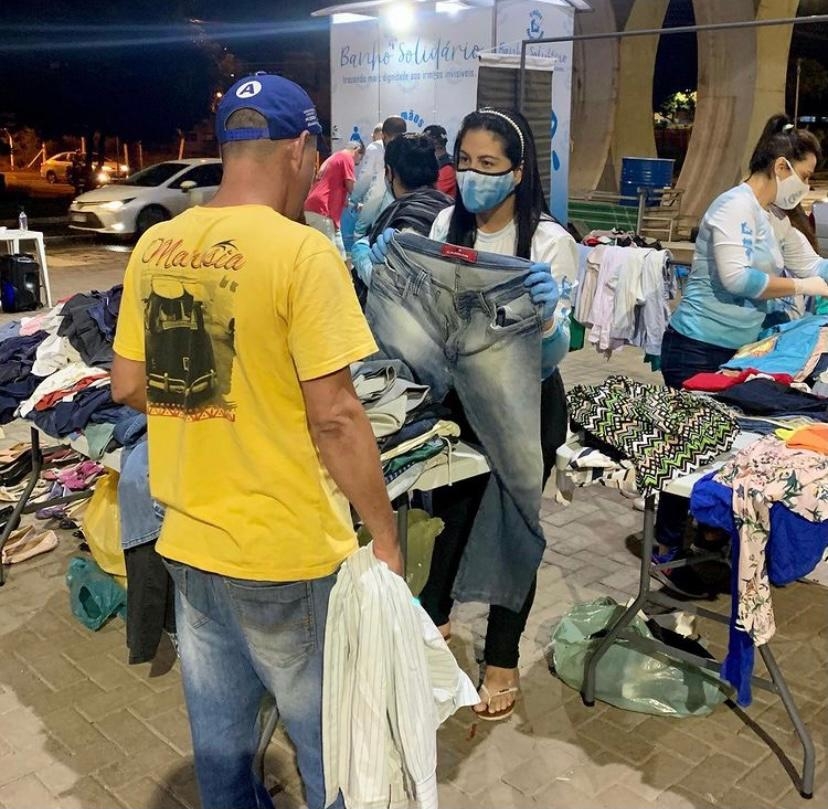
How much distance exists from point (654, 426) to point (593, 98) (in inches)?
577

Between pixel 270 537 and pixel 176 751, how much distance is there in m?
1.57

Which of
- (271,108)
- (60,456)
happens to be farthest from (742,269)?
(60,456)

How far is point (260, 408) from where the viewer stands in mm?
1655

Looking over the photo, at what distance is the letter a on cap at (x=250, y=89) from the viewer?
172cm

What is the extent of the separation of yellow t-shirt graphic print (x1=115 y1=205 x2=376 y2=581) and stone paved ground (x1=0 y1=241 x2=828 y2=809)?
1.34 m

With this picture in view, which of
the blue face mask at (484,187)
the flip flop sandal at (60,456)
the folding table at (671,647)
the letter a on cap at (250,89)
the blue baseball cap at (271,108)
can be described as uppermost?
the letter a on cap at (250,89)

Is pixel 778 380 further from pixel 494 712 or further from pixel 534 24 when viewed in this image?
pixel 534 24

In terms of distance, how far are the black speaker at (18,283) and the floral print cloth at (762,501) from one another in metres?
8.83

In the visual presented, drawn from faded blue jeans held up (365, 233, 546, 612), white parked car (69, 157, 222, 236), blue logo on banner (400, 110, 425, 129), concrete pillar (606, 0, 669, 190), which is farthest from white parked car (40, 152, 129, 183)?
faded blue jeans held up (365, 233, 546, 612)

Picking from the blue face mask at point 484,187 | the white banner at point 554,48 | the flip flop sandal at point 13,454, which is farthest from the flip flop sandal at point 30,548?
the white banner at point 554,48

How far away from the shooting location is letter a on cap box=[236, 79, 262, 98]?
1.72 m

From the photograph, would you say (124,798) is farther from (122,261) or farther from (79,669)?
(122,261)

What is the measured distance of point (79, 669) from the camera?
3400 millimetres

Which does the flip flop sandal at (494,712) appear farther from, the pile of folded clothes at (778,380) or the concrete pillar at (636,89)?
the concrete pillar at (636,89)
